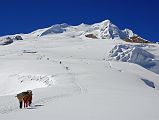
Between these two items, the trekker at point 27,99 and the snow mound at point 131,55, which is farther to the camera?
the snow mound at point 131,55

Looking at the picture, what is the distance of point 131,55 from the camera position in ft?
323

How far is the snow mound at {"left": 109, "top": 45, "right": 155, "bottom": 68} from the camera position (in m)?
96.9

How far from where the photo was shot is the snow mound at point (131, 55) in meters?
96.9

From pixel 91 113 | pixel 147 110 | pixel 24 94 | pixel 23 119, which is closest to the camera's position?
pixel 23 119

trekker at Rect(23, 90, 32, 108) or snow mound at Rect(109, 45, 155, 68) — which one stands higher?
snow mound at Rect(109, 45, 155, 68)

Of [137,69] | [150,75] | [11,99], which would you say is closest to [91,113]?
[11,99]

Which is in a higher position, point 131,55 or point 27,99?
point 131,55

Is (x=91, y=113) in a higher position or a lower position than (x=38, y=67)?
lower

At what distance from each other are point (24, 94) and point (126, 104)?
576 cm

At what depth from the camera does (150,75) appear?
66688mm

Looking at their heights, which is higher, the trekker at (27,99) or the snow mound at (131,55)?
the snow mound at (131,55)

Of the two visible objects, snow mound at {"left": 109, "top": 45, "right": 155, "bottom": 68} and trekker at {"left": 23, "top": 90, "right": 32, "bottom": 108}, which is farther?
snow mound at {"left": 109, "top": 45, "right": 155, "bottom": 68}

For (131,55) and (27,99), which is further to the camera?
(131,55)

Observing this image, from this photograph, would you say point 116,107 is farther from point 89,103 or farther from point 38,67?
point 38,67
